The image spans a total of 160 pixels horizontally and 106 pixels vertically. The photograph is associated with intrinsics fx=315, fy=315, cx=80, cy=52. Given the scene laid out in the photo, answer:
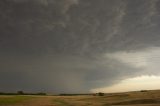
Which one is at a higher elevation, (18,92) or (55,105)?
(18,92)

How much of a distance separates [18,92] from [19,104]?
179 feet

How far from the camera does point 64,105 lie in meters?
70.8

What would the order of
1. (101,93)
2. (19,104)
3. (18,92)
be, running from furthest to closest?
1. (18,92)
2. (101,93)
3. (19,104)

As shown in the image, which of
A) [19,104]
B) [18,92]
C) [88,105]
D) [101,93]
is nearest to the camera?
[88,105]

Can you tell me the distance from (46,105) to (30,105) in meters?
3.79

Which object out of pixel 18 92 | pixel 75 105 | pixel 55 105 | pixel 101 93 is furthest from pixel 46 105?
pixel 18 92

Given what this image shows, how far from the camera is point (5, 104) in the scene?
7238 cm

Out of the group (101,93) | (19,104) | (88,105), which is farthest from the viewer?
(101,93)

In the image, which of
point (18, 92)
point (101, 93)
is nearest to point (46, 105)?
point (101, 93)

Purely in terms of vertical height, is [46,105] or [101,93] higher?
[101,93]

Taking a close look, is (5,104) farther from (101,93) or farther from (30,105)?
(101,93)

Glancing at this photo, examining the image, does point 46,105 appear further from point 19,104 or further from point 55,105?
point 19,104

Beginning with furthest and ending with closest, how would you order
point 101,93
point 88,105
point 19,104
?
point 101,93 < point 19,104 < point 88,105

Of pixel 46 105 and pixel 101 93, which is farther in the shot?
pixel 101 93
